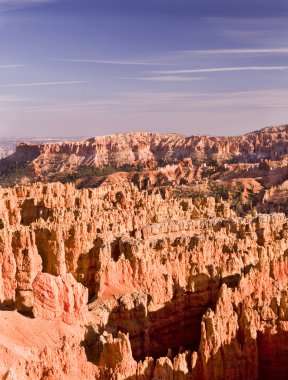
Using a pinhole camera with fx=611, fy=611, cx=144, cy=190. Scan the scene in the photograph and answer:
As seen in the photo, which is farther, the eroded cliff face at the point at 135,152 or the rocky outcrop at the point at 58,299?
the eroded cliff face at the point at 135,152

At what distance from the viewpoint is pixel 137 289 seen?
109 feet

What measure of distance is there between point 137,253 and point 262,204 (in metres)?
57.6

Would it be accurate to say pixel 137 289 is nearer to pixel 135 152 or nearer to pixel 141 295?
pixel 141 295

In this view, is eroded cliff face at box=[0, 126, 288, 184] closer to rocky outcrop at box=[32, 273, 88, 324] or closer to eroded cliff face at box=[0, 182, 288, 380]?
eroded cliff face at box=[0, 182, 288, 380]

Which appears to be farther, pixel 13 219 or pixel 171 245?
pixel 13 219

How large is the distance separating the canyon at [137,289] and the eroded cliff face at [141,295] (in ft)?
0.19

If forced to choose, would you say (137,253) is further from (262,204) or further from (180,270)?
(262,204)

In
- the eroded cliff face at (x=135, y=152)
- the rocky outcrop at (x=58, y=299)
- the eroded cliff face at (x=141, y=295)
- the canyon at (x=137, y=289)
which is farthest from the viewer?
the eroded cliff face at (x=135, y=152)

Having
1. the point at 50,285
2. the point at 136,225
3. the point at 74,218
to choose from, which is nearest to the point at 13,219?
the point at 74,218

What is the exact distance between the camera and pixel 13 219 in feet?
155

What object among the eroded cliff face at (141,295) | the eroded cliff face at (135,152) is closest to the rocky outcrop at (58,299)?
the eroded cliff face at (141,295)

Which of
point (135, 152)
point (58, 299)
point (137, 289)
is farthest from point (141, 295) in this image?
point (135, 152)

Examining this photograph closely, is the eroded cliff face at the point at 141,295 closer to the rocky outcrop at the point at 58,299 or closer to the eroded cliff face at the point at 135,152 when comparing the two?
the rocky outcrop at the point at 58,299

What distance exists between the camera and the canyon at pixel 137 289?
22.9 m
